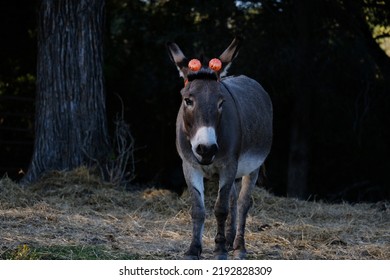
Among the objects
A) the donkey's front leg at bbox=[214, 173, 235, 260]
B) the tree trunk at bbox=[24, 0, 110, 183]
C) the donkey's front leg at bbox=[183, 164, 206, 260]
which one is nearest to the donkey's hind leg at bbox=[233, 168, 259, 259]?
the donkey's front leg at bbox=[214, 173, 235, 260]

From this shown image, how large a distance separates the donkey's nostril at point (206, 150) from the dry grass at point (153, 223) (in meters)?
1.17

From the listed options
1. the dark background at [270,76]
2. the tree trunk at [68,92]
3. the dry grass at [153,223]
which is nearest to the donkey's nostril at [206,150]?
the dry grass at [153,223]

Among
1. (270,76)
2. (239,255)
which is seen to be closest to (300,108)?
(270,76)

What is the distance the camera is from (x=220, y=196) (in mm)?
5977

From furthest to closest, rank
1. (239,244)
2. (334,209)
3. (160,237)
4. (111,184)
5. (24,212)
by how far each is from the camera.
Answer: (111,184), (334,209), (24,212), (160,237), (239,244)

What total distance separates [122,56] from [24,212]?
7765 mm

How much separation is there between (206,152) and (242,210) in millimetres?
1569

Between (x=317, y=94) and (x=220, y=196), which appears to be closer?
(x=220, y=196)

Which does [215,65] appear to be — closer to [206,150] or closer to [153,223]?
[206,150]

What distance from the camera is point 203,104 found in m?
5.63

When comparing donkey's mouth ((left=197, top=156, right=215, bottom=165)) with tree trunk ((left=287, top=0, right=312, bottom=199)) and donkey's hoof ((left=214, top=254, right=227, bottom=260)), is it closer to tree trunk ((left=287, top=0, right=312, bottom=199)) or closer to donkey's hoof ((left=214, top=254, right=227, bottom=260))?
donkey's hoof ((left=214, top=254, right=227, bottom=260))

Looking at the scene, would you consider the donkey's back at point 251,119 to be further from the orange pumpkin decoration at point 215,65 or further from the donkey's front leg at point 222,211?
the orange pumpkin decoration at point 215,65

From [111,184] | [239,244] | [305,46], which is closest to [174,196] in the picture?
[111,184]

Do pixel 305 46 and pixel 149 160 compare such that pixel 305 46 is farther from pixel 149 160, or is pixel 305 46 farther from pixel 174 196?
pixel 174 196
